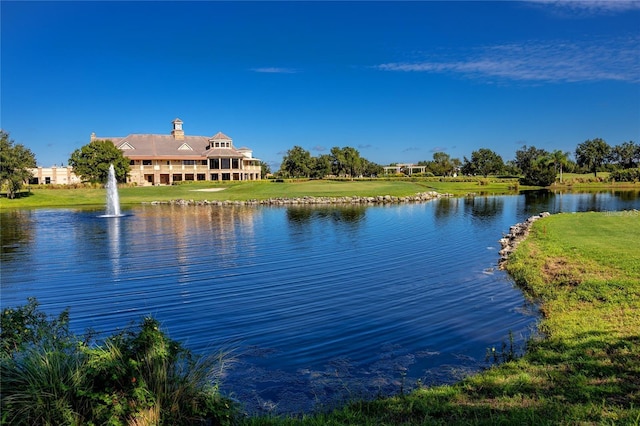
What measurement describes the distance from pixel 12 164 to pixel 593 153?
466ft


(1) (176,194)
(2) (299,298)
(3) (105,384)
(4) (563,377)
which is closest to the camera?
(3) (105,384)

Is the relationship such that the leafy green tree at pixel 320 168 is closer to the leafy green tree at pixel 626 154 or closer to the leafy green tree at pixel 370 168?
the leafy green tree at pixel 370 168

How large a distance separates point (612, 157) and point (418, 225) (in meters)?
130

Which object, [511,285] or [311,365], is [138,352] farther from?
[511,285]

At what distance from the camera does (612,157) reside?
137m

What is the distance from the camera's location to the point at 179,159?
97.6 meters

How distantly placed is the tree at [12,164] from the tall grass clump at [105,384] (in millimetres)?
65566

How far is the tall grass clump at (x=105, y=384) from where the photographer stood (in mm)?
5660

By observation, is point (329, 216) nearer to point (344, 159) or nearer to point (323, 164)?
point (323, 164)

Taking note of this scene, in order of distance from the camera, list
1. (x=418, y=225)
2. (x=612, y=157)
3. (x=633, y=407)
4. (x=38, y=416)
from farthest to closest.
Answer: (x=612, y=157)
(x=418, y=225)
(x=633, y=407)
(x=38, y=416)

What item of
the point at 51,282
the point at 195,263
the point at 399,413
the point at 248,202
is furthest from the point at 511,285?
the point at 248,202

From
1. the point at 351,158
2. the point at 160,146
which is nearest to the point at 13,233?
the point at 160,146

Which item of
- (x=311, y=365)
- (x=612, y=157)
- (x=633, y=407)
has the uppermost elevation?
(x=612, y=157)

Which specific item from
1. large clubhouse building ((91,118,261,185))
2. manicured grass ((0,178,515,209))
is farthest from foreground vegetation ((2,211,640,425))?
large clubhouse building ((91,118,261,185))
